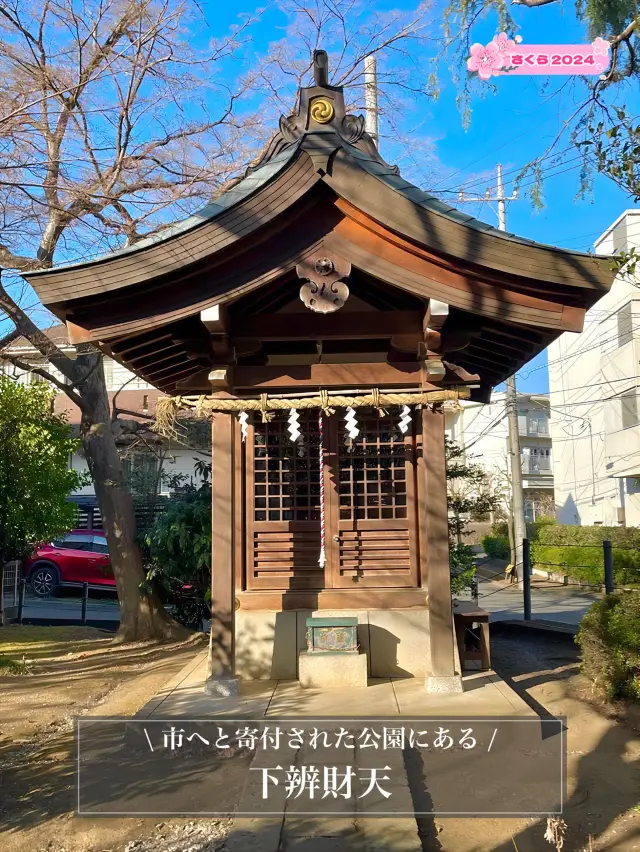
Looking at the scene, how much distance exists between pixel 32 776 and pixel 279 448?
376 cm

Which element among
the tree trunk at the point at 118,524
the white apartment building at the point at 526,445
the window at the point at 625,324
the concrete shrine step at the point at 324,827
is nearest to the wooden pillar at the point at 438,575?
the concrete shrine step at the point at 324,827

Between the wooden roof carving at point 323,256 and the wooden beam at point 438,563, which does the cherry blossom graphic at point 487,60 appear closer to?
the wooden roof carving at point 323,256

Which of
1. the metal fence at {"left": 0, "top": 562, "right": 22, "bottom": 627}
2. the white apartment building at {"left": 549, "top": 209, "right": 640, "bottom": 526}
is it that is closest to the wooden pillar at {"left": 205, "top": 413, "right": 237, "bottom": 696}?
the metal fence at {"left": 0, "top": 562, "right": 22, "bottom": 627}

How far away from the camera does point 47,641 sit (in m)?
11.7

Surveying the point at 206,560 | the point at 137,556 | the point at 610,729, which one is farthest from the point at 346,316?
the point at 137,556

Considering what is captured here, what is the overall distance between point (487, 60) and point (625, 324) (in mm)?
19191

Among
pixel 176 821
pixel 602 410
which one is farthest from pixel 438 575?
pixel 602 410

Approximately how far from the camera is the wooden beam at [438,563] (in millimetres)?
5984

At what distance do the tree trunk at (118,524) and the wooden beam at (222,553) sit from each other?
6.09 metres

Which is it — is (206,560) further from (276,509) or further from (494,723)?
(494,723)

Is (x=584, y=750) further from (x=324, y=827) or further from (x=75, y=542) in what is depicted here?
(x=75, y=542)

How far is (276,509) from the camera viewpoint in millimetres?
7145

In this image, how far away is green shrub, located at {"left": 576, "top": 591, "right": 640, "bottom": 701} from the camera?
6.30m

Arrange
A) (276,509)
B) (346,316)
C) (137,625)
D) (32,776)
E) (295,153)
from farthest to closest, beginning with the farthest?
(137,625), (276,509), (346,316), (295,153), (32,776)
